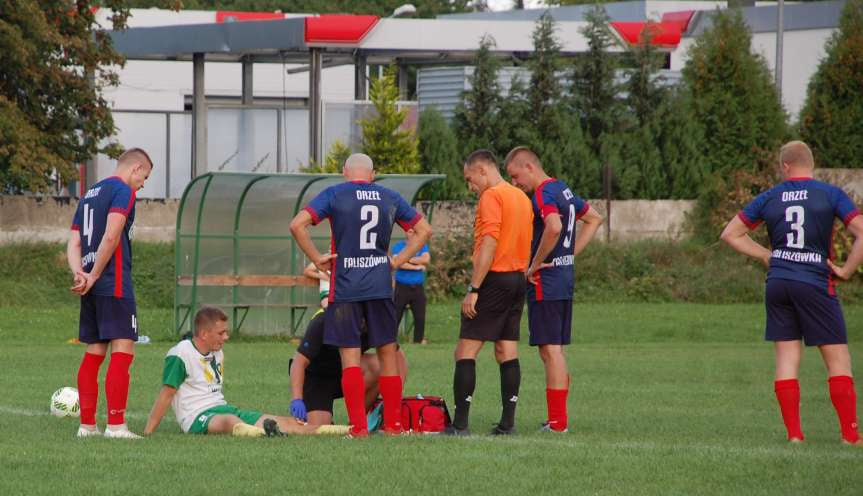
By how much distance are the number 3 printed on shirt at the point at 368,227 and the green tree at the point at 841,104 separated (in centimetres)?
2559

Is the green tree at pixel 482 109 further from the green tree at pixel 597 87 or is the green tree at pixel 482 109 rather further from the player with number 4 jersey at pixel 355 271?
the player with number 4 jersey at pixel 355 271

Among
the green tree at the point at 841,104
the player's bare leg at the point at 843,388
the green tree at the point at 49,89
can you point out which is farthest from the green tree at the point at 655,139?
the player's bare leg at the point at 843,388

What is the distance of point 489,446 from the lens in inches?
365

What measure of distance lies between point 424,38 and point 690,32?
13.9 meters

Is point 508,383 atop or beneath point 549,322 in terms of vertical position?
beneath

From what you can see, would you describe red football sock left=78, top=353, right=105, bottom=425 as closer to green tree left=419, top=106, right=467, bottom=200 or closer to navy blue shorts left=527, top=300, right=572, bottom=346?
navy blue shorts left=527, top=300, right=572, bottom=346

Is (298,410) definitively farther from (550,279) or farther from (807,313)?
(807,313)

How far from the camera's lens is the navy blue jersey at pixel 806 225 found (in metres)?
9.78

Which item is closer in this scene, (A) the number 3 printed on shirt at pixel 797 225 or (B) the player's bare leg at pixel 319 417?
(A) the number 3 printed on shirt at pixel 797 225

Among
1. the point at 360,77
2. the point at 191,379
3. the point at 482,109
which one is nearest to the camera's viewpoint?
the point at 191,379

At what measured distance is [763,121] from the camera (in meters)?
33.6

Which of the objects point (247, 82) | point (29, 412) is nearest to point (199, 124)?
point (247, 82)

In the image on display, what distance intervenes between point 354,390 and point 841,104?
87.4ft

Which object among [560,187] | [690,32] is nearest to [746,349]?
[560,187]
